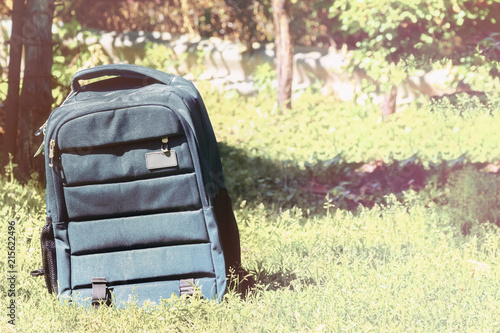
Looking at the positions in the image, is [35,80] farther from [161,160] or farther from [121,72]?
[161,160]

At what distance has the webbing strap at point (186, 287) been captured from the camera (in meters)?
2.87

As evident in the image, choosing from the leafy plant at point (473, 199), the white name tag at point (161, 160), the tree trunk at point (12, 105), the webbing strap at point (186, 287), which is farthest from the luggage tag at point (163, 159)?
the tree trunk at point (12, 105)

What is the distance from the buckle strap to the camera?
115 inches

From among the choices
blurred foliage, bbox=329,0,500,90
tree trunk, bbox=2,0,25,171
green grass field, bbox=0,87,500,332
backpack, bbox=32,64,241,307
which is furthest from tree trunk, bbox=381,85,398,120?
backpack, bbox=32,64,241,307

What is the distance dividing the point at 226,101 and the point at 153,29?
9.30ft

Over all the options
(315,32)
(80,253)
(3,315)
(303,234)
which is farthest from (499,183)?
(315,32)

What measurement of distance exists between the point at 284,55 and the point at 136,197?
478 cm

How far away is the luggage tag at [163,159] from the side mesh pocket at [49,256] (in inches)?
23.2

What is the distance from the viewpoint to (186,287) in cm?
288

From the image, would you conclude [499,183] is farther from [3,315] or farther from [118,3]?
[118,3]

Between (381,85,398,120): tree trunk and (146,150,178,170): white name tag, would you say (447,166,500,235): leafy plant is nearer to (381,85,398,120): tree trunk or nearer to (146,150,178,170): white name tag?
(146,150,178,170): white name tag

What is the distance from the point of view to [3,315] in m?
2.94

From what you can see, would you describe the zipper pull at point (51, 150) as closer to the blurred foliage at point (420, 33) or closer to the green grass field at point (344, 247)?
the green grass field at point (344, 247)

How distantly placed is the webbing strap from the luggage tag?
1.66ft
